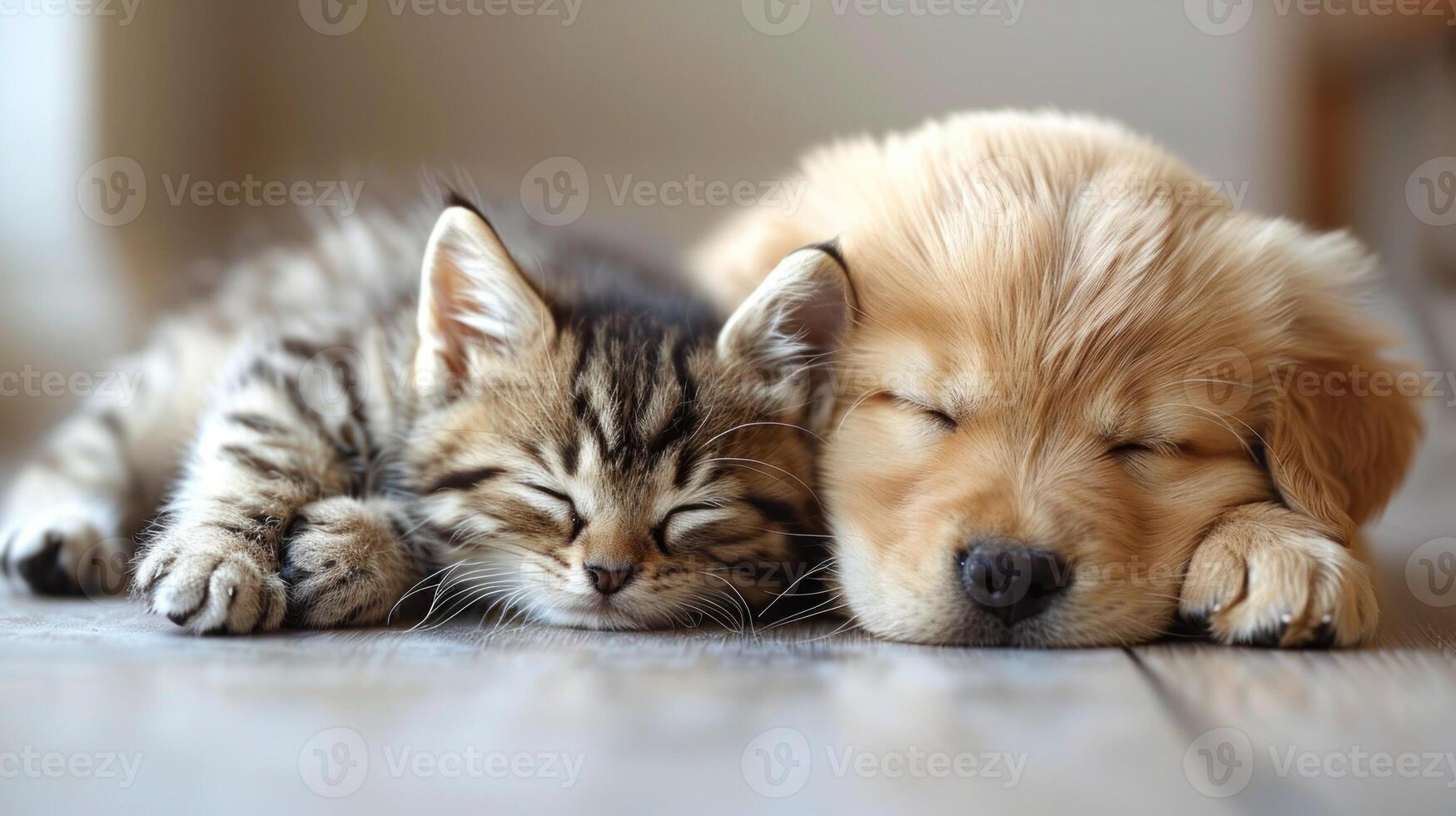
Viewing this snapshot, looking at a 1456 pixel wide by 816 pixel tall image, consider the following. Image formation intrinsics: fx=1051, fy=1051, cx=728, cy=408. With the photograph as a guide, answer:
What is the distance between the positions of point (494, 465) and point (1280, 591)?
1019mm

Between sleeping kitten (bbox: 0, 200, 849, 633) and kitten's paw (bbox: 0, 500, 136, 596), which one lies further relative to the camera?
kitten's paw (bbox: 0, 500, 136, 596)

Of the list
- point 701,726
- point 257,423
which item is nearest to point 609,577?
point 701,726

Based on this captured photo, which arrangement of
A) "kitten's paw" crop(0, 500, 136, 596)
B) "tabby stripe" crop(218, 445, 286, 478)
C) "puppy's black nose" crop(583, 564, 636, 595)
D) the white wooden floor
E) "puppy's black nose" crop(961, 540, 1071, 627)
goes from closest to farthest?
the white wooden floor < "puppy's black nose" crop(961, 540, 1071, 627) < "puppy's black nose" crop(583, 564, 636, 595) < "tabby stripe" crop(218, 445, 286, 478) < "kitten's paw" crop(0, 500, 136, 596)

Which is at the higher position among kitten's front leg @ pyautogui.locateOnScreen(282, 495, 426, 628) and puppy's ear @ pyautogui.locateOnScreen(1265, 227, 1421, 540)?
puppy's ear @ pyautogui.locateOnScreen(1265, 227, 1421, 540)

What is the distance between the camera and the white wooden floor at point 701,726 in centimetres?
93

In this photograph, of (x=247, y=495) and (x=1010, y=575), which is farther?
(x=247, y=495)

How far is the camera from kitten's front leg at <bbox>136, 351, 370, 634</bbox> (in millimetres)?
1263

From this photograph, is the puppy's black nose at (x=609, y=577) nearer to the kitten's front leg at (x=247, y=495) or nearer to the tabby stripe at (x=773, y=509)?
the tabby stripe at (x=773, y=509)

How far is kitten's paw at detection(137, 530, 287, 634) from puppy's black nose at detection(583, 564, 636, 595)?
15.0 inches

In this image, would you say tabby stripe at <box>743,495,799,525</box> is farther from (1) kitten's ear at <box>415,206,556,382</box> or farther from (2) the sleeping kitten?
(1) kitten's ear at <box>415,206,556,382</box>

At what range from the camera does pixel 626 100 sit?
2656mm

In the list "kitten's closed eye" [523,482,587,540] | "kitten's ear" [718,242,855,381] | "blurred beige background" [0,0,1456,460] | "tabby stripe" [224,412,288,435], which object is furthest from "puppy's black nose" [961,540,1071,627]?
"blurred beige background" [0,0,1456,460]

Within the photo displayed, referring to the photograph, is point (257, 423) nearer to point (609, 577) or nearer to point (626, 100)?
point (609, 577)

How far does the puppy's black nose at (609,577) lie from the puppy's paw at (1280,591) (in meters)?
0.70
